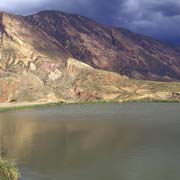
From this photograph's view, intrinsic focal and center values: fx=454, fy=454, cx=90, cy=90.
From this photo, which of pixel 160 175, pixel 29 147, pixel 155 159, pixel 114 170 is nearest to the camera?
pixel 160 175

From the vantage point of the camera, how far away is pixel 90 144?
59.7 m

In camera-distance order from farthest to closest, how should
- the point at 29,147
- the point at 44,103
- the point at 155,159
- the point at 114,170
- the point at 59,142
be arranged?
1. the point at 44,103
2. the point at 59,142
3. the point at 29,147
4. the point at 155,159
5. the point at 114,170

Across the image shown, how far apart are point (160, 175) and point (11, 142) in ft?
103

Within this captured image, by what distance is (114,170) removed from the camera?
41.9m

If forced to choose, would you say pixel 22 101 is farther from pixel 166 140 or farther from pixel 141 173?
pixel 141 173

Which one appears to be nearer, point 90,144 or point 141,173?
point 141,173

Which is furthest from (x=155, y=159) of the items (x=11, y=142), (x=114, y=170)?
(x=11, y=142)

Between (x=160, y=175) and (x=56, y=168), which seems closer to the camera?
(x=160, y=175)

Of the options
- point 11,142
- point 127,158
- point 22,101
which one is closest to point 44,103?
point 22,101

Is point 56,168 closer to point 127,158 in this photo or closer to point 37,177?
point 37,177

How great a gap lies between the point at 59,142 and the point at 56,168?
19528 millimetres

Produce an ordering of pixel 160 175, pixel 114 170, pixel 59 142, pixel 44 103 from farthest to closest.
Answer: pixel 44 103
pixel 59 142
pixel 114 170
pixel 160 175

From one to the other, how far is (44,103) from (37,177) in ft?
511

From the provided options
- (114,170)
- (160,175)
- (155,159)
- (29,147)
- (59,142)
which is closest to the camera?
(160,175)
